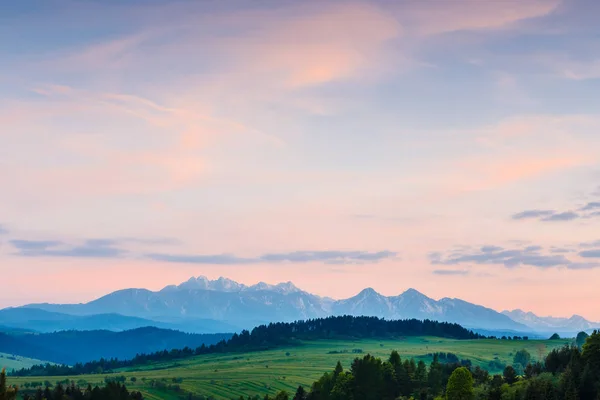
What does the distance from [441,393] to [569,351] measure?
115 feet

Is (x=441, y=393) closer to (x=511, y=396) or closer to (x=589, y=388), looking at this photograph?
(x=511, y=396)

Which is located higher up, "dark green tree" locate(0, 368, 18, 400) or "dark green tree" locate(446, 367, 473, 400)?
"dark green tree" locate(0, 368, 18, 400)

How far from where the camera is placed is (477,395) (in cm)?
17562

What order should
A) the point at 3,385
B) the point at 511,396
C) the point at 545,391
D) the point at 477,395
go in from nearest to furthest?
the point at 3,385
the point at 545,391
the point at 511,396
the point at 477,395

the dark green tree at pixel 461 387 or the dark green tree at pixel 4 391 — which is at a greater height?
the dark green tree at pixel 4 391

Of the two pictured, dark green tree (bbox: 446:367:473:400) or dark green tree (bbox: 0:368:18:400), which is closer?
dark green tree (bbox: 0:368:18:400)

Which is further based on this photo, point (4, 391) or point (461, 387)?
point (461, 387)

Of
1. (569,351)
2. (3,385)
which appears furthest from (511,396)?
(3,385)

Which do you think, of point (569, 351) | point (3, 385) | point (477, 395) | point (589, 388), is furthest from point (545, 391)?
point (3, 385)

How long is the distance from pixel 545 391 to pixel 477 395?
32845 millimetres

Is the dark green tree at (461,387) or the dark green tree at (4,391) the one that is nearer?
the dark green tree at (4,391)

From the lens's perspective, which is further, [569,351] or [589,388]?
[569,351]

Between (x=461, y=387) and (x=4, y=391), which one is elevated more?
(x=4, y=391)

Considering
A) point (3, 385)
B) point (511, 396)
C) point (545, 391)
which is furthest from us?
point (511, 396)
